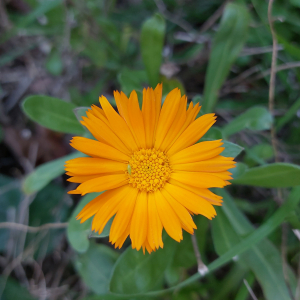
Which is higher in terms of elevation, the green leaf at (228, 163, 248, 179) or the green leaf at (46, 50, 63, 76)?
the green leaf at (46, 50, 63, 76)

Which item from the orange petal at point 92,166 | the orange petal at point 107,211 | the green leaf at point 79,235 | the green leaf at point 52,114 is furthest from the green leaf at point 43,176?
the orange petal at point 107,211

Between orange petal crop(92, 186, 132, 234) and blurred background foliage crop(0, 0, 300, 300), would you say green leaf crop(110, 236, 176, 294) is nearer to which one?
blurred background foliage crop(0, 0, 300, 300)

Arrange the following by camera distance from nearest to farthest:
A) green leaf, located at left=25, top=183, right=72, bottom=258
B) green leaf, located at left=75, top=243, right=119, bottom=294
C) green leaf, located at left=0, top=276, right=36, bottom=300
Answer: green leaf, located at left=75, top=243, right=119, bottom=294 → green leaf, located at left=0, top=276, right=36, bottom=300 → green leaf, located at left=25, top=183, right=72, bottom=258

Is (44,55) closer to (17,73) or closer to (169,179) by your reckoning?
(17,73)

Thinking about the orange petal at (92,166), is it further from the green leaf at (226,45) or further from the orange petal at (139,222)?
the green leaf at (226,45)

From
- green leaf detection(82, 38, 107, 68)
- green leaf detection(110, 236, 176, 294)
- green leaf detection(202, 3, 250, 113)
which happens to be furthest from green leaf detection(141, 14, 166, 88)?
green leaf detection(110, 236, 176, 294)

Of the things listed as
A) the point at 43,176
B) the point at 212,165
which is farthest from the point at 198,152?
the point at 43,176

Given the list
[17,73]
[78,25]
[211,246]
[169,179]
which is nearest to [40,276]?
[211,246]

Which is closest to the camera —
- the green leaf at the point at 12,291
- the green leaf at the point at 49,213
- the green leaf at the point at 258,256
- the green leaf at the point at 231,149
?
the green leaf at the point at 231,149
